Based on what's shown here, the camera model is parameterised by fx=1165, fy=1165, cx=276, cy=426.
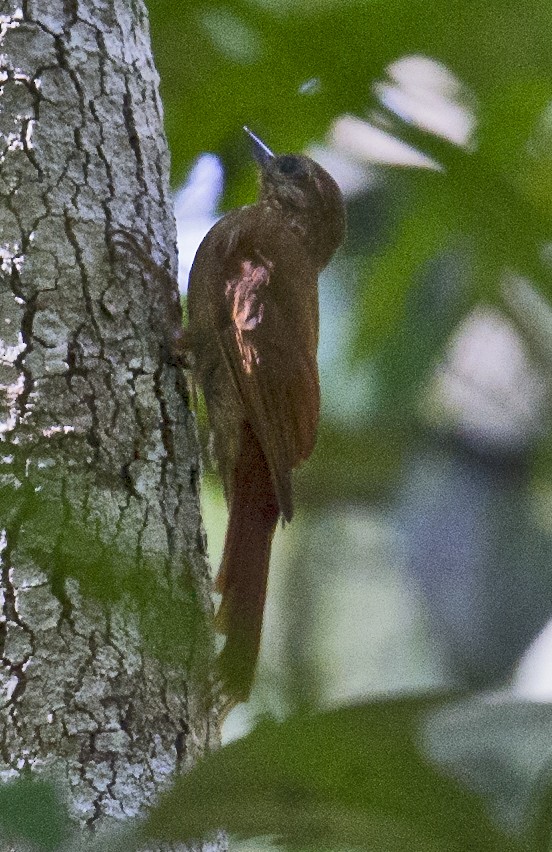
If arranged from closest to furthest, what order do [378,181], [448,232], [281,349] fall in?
1. [448,232]
2. [281,349]
3. [378,181]

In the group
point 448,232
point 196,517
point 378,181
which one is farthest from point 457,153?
point 378,181

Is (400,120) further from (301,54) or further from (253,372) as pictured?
(253,372)

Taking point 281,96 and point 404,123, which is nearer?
point 404,123

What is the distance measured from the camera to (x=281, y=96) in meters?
2.35

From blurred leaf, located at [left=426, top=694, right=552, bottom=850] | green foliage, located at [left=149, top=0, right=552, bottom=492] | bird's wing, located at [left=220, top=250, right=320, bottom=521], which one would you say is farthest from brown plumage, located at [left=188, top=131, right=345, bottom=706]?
blurred leaf, located at [left=426, top=694, right=552, bottom=850]

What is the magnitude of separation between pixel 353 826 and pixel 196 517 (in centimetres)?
137

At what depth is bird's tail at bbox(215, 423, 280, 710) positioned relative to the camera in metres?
2.20

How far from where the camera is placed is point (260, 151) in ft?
10.8

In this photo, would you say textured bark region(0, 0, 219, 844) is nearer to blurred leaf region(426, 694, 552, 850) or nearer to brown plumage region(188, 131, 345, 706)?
brown plumage region(188, 131, 345, 706)

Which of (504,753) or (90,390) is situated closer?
(504,753)

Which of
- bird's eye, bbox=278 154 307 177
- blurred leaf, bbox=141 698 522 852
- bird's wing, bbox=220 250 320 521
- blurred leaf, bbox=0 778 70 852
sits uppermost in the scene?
blurred leaf, bbox=141 698 522 852

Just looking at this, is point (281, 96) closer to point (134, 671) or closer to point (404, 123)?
point (404, 123)

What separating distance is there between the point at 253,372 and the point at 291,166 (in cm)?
95

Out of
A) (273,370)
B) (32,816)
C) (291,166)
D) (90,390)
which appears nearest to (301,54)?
(90,390)
